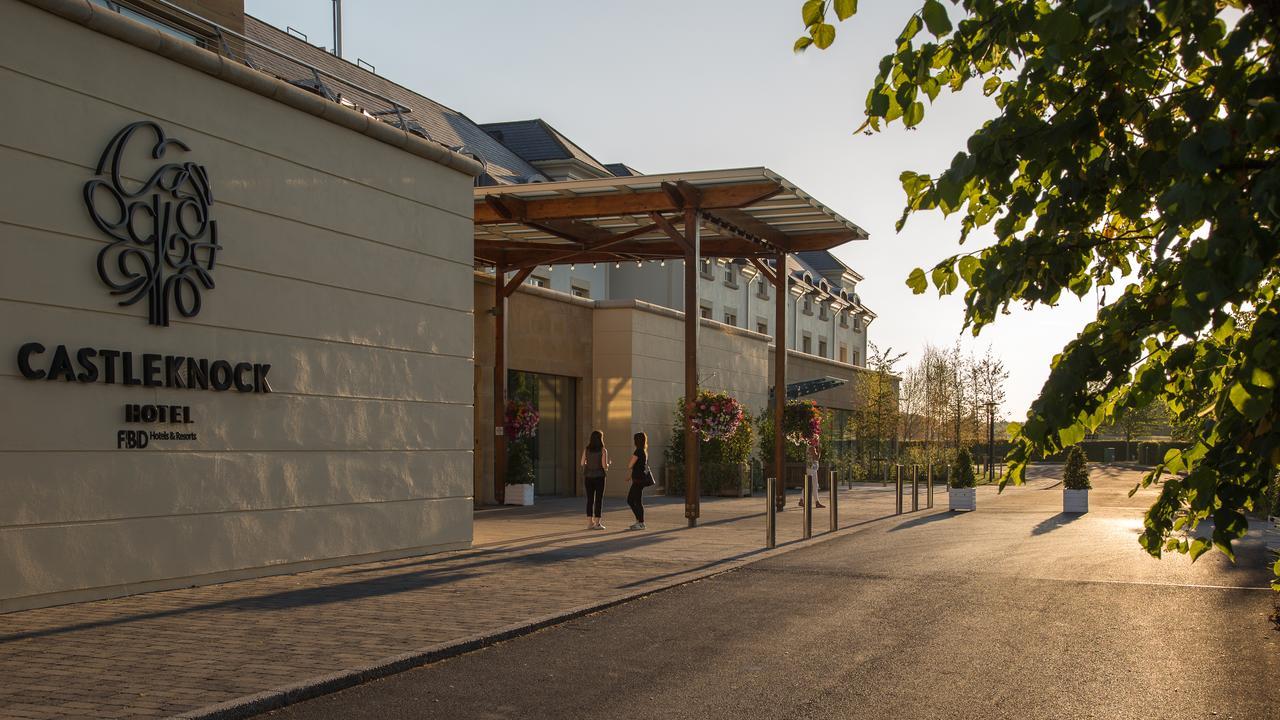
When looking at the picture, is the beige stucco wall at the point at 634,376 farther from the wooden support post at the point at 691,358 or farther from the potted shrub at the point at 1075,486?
the potted shrub at the point at 1075,486

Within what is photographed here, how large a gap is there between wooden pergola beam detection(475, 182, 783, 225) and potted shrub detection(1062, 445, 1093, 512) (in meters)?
9.36

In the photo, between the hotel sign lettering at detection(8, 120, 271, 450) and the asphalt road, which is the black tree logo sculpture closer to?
the hotel sign lettering at detection(8, 120, 271, 450)

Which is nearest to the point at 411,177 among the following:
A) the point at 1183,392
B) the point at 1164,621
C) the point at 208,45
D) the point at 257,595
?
the point at 208,45

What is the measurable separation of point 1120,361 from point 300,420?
1029 cm

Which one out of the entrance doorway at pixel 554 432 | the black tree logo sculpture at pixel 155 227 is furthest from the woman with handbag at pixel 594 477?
the black tree logo sculpture at pixel 155 227

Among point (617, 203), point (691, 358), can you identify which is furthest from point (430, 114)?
point (691, 358)

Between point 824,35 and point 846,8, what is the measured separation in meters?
0.15

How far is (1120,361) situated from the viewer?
3.64m

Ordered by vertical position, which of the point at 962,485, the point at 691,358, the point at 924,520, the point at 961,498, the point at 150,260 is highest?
the point at 150,260

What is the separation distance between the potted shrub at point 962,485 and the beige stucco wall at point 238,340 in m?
13.6

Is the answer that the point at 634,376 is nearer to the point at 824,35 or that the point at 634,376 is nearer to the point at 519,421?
the point at 519,421

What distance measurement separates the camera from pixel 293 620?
30.6 ft

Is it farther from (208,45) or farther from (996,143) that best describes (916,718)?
(208,45)

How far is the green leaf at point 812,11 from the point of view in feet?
12.0
